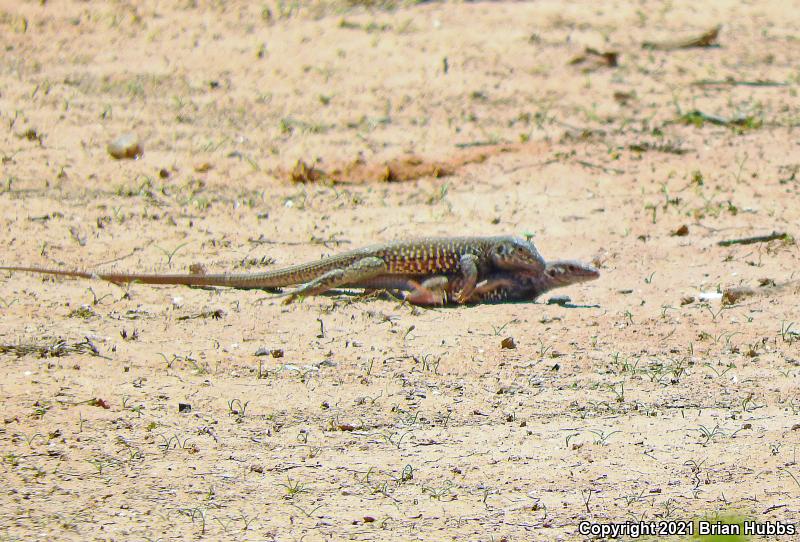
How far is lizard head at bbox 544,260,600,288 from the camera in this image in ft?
26.3

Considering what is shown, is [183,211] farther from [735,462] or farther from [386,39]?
[735,462]

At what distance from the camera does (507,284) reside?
811 centimetres

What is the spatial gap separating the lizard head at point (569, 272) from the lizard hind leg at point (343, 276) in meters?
1.12

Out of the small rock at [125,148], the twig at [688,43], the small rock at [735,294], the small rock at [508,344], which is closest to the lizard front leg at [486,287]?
the small rock at [508,344]

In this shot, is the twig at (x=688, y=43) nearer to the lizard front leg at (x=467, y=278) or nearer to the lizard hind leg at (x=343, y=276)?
the lizard front leg at (x=467, y=278)

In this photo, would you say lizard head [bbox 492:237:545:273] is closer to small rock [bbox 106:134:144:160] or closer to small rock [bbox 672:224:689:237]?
small rock [bbox 672:224:689:237]

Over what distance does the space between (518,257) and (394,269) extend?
814mm

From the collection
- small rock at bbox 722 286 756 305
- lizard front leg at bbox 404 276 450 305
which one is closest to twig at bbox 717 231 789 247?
small rock at bbox 722 286 756 305

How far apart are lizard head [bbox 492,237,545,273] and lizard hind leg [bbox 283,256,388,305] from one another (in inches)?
30.4

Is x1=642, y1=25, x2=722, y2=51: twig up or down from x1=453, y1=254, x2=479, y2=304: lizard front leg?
→ up

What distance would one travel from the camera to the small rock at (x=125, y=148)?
1033 cm

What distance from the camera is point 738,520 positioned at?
7.92 feet

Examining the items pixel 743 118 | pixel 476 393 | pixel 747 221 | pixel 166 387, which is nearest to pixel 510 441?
pixel 476 393

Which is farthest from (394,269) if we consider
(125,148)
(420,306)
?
(125,148)
